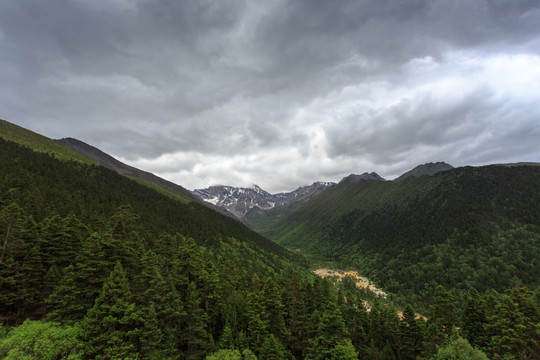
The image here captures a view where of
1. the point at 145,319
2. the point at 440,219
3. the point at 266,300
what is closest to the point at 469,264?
the point at 440,219

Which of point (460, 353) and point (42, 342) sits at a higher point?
point (42, 342)

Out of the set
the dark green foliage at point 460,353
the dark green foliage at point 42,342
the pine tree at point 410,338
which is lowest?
the pine tree at point 410,338

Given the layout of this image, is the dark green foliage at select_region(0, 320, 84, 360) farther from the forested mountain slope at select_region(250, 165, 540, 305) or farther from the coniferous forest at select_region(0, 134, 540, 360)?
the forested mountain slope at select_region(250, 165, 540, 305)

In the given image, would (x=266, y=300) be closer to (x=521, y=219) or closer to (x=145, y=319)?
(x=145, y=319)

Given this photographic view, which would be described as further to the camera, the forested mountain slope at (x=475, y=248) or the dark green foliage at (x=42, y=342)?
the forested mountain slope at (x=475, y=248)

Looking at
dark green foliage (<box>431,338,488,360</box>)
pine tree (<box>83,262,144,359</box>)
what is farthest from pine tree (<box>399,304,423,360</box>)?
pine tree (<box>83,262,144,359</box>)

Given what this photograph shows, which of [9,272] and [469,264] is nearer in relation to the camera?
[9,272]

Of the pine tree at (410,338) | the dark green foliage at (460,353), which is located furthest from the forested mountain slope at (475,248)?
the dark green foliage at (460,353)

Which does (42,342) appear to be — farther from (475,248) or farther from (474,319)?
(475,248)

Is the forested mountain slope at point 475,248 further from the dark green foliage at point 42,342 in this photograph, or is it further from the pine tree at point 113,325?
the dark green foliage at point 42,342

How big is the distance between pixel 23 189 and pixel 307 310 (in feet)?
306

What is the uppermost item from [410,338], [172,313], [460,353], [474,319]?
[172,313]

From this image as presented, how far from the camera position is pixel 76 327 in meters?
26.4

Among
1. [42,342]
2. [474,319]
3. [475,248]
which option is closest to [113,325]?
[42,342]
